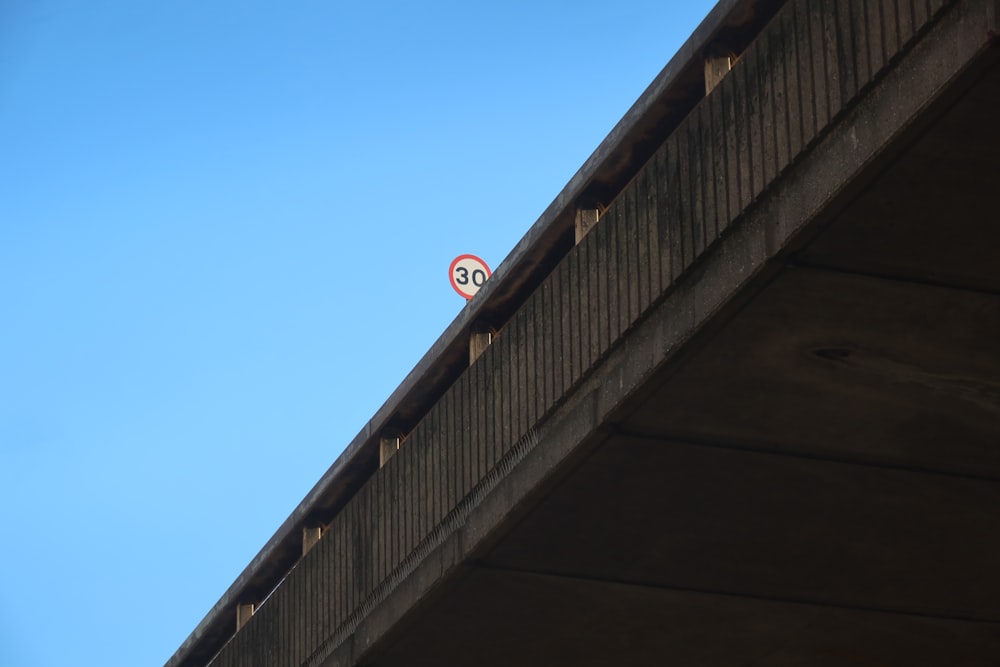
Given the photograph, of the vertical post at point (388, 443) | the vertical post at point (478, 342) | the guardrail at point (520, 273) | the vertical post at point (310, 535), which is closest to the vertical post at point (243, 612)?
the guardrail at point (520, 273)

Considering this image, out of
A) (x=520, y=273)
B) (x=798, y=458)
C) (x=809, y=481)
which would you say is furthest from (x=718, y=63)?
(x=809, y=481)

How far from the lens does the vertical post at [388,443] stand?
16297 millimetres

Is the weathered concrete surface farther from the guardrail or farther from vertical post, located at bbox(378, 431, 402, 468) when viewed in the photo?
vertical post, located at bbox(378, 431, 402, 468)

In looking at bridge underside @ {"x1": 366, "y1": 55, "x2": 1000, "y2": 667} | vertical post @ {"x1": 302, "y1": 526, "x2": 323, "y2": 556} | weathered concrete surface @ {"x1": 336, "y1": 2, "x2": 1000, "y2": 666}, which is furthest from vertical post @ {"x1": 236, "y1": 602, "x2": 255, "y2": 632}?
bridge underside @ {"x1": 366, "y1": 55, "x2": 1000, "y2": 667}

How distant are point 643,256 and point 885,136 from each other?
110 inches

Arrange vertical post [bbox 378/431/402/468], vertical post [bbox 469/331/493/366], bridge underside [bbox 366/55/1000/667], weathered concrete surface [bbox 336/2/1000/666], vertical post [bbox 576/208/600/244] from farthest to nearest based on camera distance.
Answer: vertical post [bbox 378/431/402/468], vertical post [bbox 469/331/493/366], vertical post [bbox 576/208/600/244], bridge underside [bbox 366/55/1000/667], weathered concrete surface [bbox 336/2/1000/666]

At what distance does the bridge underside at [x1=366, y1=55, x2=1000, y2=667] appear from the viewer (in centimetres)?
1009

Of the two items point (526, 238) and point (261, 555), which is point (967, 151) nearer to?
point (526, 238)

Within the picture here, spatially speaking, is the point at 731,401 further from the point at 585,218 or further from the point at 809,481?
the point at 585,218

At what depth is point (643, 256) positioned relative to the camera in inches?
468

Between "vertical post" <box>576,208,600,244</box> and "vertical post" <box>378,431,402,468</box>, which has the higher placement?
"vertical post" <box>576,208,600,244</box>

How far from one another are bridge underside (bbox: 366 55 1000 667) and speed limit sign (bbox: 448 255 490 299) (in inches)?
712

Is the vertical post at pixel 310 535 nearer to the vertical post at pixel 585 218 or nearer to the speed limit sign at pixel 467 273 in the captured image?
the vertical post at pixel 585 218

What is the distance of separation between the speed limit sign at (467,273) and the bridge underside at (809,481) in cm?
1808
